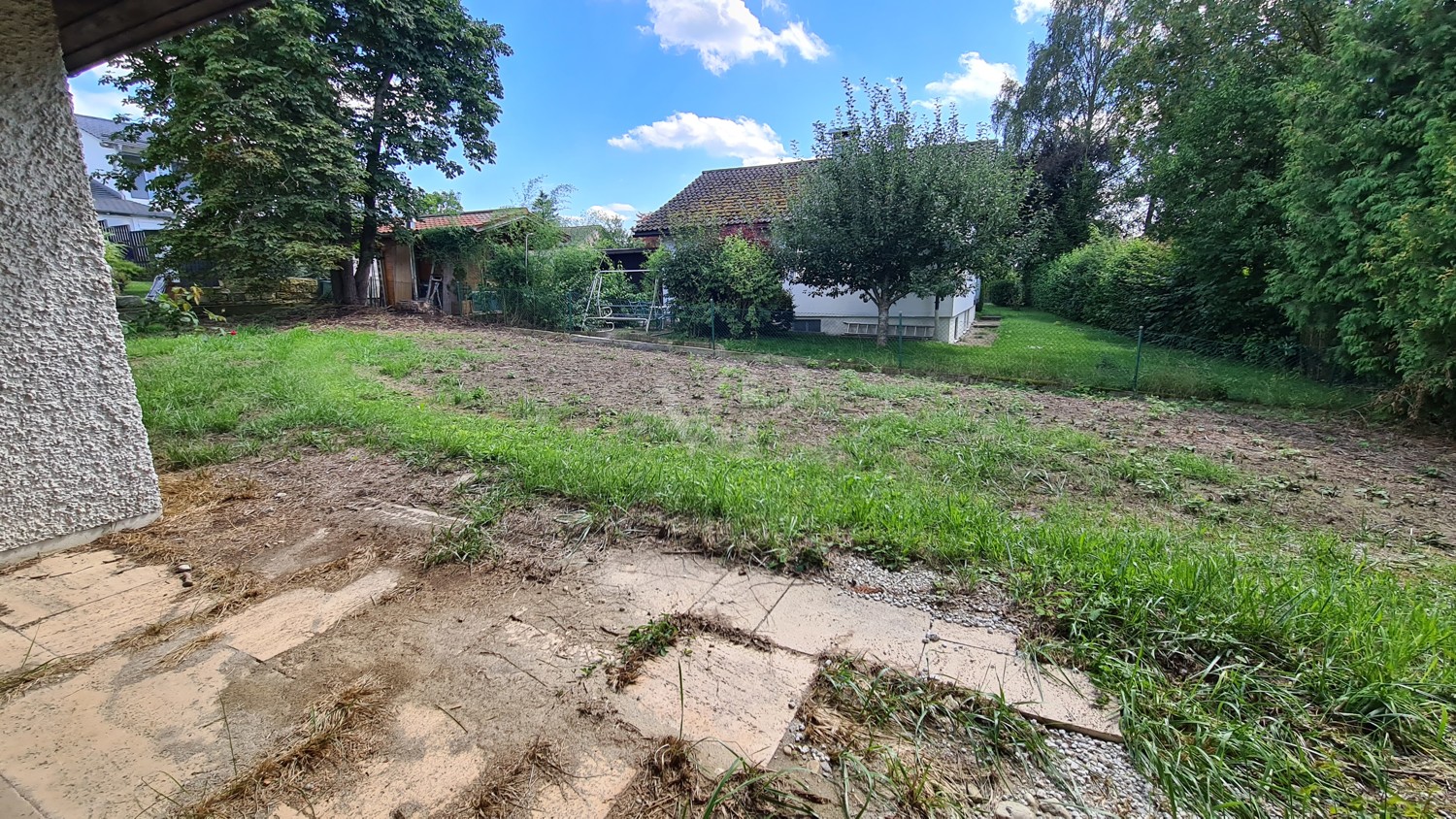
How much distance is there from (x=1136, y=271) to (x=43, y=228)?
1923 centimetres

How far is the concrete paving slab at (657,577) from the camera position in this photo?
2178 millimetres

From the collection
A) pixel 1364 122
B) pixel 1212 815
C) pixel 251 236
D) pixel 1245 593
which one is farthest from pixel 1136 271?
pixel 251 236

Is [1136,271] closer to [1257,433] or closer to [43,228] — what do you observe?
[1257,433]

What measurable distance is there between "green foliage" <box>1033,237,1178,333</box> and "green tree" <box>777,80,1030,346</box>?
5.23 metres

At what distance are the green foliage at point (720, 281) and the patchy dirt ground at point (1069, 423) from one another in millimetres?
4468

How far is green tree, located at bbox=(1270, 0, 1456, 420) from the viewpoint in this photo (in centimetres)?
539

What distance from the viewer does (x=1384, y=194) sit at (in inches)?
245

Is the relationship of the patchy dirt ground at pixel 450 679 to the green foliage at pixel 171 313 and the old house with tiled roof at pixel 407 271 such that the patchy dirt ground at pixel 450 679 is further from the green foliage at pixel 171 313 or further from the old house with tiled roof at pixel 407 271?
the old house with tiled roof at pixel 407 271

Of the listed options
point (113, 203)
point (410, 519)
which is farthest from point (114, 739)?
point (113, 203)

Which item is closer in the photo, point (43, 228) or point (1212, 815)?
point (1212, 815)

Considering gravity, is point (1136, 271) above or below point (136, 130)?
below

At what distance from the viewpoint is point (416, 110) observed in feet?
54.4

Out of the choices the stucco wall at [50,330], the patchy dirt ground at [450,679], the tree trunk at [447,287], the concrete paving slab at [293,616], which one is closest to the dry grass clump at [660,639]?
the patchy dirt ground at [450,679]

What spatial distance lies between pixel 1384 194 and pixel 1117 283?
10254 mm
